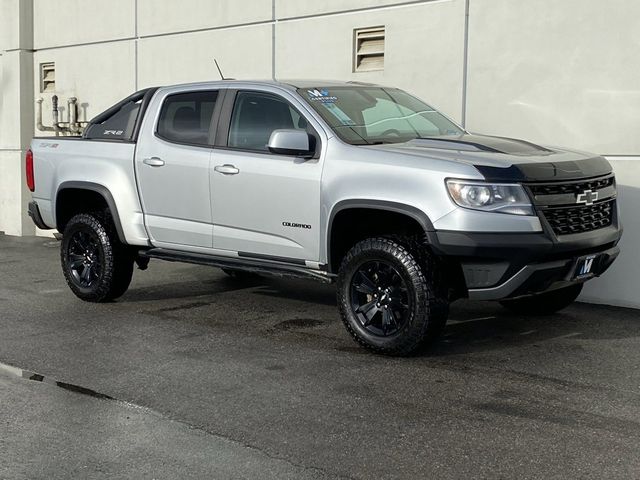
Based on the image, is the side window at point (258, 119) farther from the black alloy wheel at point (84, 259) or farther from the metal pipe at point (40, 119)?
the metal pipe at point (40, 119)

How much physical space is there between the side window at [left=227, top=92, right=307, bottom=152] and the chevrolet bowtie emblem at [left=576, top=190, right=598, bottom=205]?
2.09 meters

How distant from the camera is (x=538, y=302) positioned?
7.82m

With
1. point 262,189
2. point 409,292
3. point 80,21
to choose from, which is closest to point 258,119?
point 262,189

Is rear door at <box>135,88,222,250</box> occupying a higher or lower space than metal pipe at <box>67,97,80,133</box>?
lower

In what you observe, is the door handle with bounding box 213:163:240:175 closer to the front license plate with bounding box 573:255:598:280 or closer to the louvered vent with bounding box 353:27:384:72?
the front license plate with bounding box 573:255:598:280

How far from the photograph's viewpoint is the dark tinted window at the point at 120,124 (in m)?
8.18

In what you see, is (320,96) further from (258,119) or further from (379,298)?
(379,298)

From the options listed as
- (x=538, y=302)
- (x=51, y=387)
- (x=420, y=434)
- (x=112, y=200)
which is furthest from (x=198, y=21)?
(x=420, y=434)

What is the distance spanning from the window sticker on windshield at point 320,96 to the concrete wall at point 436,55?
2794 millimetres

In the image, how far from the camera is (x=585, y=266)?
6.30 m

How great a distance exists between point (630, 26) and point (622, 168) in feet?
4.24

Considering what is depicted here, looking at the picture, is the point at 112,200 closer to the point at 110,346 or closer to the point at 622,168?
the point at 110,346

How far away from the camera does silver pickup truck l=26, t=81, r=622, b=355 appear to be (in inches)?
235

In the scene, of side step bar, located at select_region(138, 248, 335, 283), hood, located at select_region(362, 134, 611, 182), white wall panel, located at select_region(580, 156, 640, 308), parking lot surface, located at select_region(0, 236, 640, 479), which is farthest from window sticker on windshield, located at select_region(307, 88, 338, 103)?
white wall panel, located at select_region(580, 156, 640, 308)
